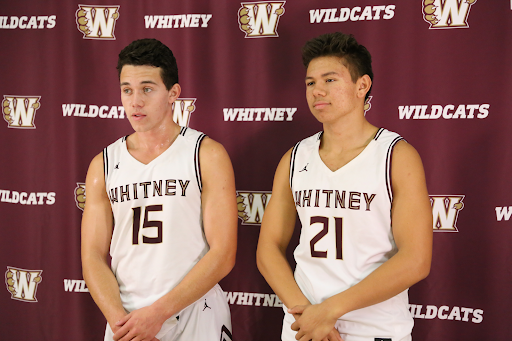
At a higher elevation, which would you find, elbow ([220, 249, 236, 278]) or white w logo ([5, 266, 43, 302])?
elbow ([220, 249, 236, 278])

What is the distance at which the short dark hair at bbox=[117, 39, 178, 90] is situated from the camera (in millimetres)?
2025

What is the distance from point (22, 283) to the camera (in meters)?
2.93

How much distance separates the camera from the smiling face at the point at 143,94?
79.4 inches

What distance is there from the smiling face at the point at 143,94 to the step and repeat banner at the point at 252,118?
0.69 metres

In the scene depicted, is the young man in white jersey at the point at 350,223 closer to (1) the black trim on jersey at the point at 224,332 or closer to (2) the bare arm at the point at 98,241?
(1) the black trim on jersey at the point at 224,332

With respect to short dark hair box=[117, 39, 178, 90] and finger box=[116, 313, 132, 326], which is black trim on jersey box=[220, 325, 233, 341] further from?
short dark hair box=[117, 39, 178, 90]

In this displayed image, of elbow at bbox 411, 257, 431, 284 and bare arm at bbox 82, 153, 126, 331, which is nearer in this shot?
elbow at bbox 411, 257, 431, 284

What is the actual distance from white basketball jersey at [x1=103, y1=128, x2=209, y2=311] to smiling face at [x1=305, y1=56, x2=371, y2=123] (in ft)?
2.03

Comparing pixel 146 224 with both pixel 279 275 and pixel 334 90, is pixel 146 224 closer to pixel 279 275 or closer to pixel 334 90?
pixel 279 275

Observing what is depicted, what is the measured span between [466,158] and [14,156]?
2.93 metres

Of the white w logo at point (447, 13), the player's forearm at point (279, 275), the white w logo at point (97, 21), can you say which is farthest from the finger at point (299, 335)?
the white w logo at point (97, 21)

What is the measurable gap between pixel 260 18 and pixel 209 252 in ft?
4.95

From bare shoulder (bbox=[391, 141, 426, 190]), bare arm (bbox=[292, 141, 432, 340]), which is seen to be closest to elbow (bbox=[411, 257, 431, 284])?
bare arm (bbox=[292, 141, 432, 340])

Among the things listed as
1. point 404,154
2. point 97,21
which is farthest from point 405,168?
point 97,21
